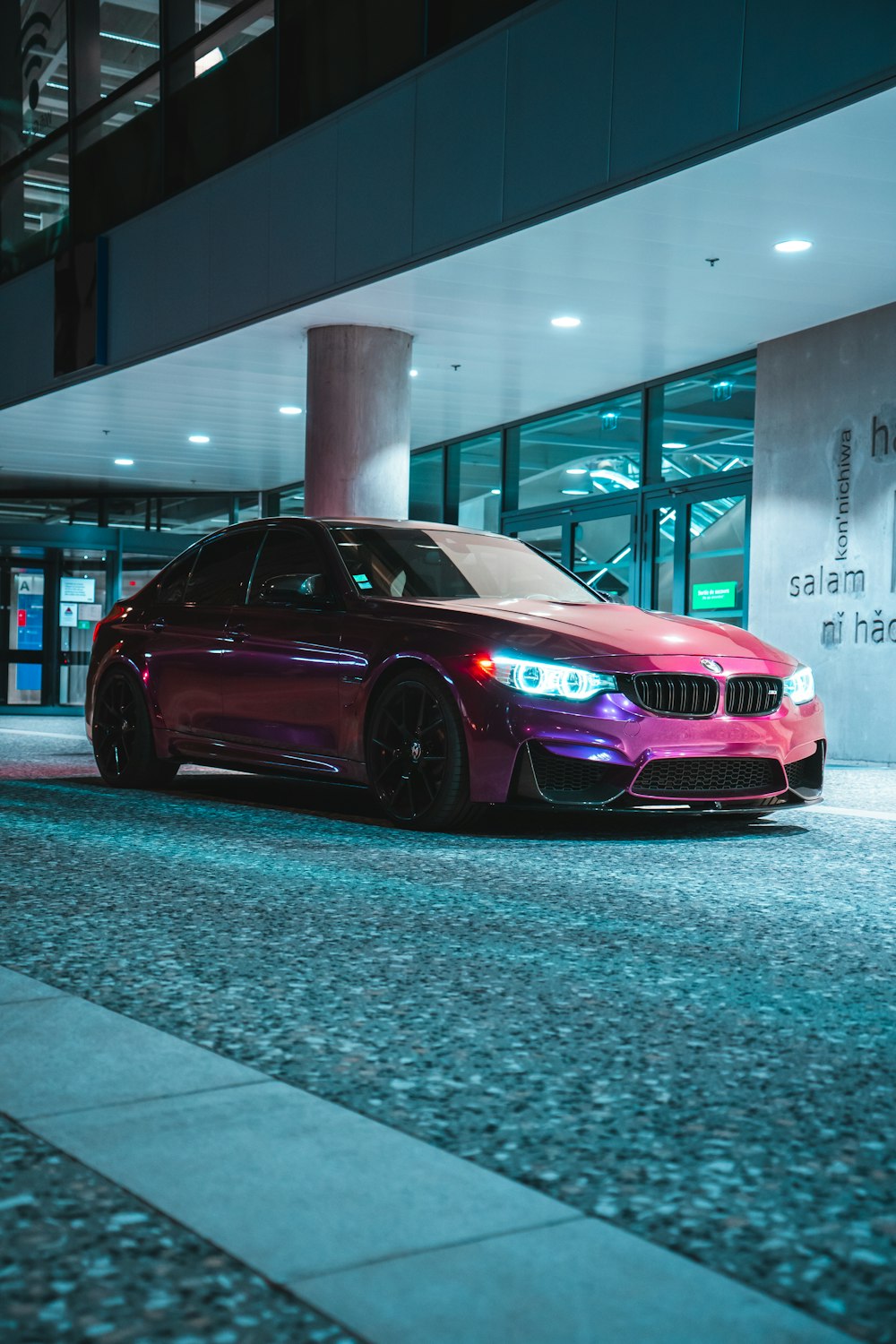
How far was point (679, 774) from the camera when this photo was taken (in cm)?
671

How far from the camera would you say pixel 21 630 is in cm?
2575

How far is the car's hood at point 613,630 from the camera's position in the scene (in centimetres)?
675

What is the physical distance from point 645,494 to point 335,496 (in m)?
4.14

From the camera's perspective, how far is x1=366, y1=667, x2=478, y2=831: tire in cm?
669

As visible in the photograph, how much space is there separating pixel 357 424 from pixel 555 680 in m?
7.98

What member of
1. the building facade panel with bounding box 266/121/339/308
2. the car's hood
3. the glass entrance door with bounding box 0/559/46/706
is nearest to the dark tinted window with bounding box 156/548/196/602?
the car's hood

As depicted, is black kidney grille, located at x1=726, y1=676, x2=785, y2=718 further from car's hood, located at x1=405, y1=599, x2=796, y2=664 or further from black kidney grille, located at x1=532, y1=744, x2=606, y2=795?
black kidney grille, located at x1=532, y1=744, x2=606, y2=795

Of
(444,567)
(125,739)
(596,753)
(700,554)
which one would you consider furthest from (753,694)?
(700,554)

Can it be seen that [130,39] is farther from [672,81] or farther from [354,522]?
[354,522]

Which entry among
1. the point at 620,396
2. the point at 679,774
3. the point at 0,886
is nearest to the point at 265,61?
the point at 620,396

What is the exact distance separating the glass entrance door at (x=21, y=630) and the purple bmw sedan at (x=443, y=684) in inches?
683

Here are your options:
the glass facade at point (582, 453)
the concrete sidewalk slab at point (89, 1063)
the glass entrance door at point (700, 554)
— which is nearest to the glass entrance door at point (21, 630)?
the glass facade at point (582, 453)

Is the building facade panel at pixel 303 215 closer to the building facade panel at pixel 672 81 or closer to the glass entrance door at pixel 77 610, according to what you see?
the building facade panel at pixel 672 81

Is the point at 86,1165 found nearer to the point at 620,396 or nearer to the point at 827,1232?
the point at 827,1232
